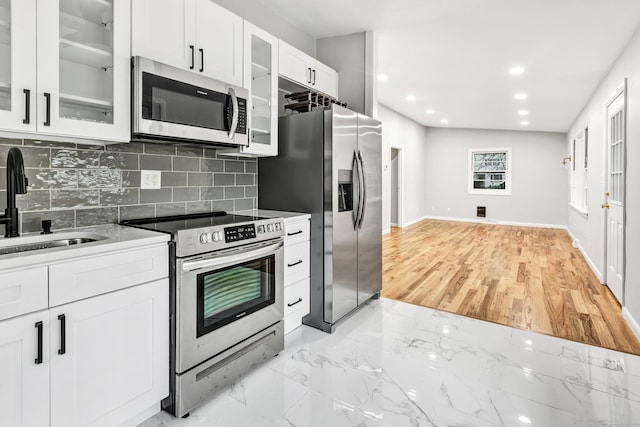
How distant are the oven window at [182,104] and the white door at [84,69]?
4.0 inches

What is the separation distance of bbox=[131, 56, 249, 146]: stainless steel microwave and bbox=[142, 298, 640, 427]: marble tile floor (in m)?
1.43

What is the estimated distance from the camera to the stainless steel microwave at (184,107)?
1.82 meters

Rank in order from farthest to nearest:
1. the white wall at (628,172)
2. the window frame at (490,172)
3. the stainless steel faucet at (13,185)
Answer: the window frame at (490,172) → the white wall at (628,172) → the stainless steel faucet at (13,185)

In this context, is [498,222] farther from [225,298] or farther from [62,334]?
[62,334]

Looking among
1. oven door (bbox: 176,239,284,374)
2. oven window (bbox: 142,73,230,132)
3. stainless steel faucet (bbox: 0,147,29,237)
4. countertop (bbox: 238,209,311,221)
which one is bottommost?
oven door (bbox: 176,239,284,374)

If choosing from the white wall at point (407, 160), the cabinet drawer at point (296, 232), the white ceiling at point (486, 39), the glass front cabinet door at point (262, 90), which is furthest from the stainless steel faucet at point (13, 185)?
the white wall at point (407, 160)

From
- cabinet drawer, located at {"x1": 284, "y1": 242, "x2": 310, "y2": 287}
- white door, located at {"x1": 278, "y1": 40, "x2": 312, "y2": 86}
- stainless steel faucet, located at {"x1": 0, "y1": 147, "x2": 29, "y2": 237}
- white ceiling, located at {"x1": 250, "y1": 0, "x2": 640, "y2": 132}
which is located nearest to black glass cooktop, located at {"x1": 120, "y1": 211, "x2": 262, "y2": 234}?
cabinet drawer, located at {"x1": 284, "y1": 242, "x2": 310, "y2": 287}

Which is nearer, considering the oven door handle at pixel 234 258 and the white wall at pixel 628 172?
the oven door handle at pixel 234 258

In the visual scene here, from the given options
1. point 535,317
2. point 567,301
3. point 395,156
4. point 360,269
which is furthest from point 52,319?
point 395,156

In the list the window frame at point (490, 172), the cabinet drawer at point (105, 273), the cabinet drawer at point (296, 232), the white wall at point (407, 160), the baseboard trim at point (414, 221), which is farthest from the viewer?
the window frame at point (490, 172)

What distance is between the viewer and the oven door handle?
1.75m

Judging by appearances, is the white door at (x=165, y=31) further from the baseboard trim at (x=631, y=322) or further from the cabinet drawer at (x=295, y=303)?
the baseboard trim at (x=631, y=322)

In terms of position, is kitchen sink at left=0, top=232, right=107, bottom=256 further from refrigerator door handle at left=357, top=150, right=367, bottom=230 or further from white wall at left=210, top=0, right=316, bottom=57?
white wall at left=210, top=0, right=316, bottom=57

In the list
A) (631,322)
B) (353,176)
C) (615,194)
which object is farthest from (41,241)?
(615,194)
